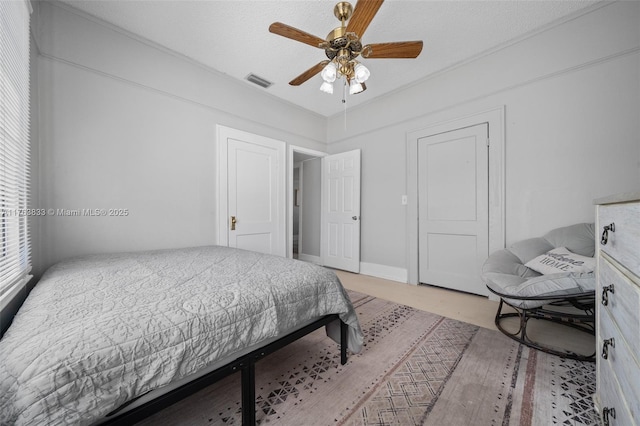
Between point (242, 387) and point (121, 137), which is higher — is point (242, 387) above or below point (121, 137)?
below

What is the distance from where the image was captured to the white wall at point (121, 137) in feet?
6.70

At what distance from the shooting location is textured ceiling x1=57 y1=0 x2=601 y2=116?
2080 millimetres

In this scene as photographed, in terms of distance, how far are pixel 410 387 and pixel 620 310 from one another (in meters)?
1.02

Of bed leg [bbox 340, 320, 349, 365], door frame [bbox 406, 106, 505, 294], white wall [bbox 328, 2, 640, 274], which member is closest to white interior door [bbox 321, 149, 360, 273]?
white wall [bbox 328, 2, 640, 274]

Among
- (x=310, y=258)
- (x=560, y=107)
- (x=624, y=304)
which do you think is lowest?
(x=310, y=258)

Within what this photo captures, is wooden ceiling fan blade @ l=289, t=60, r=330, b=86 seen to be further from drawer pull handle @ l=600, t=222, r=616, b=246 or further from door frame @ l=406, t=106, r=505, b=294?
drawer pull handle @ l=600, t=222, r=616, b=246

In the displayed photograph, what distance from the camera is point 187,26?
2.32m

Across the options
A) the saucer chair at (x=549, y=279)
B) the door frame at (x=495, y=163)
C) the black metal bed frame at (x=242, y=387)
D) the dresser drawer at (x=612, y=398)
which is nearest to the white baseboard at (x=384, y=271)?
the door frame at (x=495, y=163)

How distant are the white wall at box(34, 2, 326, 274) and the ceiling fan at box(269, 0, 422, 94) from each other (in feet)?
5.27

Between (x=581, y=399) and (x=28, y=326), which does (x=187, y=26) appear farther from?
(x=581, y=399)

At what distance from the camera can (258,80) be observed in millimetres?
3211

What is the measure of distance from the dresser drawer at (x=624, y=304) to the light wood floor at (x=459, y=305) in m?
1.26

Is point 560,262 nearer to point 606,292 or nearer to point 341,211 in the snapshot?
point 606,292

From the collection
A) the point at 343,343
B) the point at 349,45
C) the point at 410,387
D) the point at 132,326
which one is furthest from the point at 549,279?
the point at 132,326
